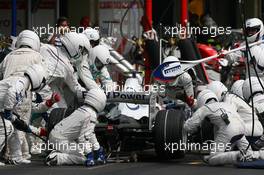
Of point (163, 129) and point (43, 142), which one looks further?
point (43, 142)

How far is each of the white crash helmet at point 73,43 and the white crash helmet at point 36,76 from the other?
33.5 inches

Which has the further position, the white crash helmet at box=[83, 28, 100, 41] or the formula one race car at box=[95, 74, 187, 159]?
the white crash helmet at box=[83, 28, 100, 41]

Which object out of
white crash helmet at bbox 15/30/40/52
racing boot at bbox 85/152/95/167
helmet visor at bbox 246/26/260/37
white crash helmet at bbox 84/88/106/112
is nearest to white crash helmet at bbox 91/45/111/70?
white crash helmet at bbox 15/30/40/52

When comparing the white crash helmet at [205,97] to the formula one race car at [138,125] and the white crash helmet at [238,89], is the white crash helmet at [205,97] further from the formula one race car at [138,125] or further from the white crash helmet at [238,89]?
the white crash helmet at [238,89]

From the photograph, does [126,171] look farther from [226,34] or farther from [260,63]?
[226,34]

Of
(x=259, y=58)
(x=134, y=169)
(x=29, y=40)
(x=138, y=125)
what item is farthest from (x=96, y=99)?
(x=259, y=58)

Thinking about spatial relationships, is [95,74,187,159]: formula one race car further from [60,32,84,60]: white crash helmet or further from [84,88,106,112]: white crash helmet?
[60,32,84,60]: white crash helmet

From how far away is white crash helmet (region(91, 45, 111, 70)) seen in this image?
16.8 meters

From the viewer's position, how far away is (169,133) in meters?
14.1

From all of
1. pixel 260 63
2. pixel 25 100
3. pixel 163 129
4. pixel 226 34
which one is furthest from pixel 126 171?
pixel 226 34

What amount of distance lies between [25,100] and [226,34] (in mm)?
11429

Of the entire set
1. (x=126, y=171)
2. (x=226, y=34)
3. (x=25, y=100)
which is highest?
(x=226, y=34)

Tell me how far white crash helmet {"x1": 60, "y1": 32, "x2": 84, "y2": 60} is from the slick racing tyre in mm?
1601

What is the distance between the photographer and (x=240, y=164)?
13453 millimetres
